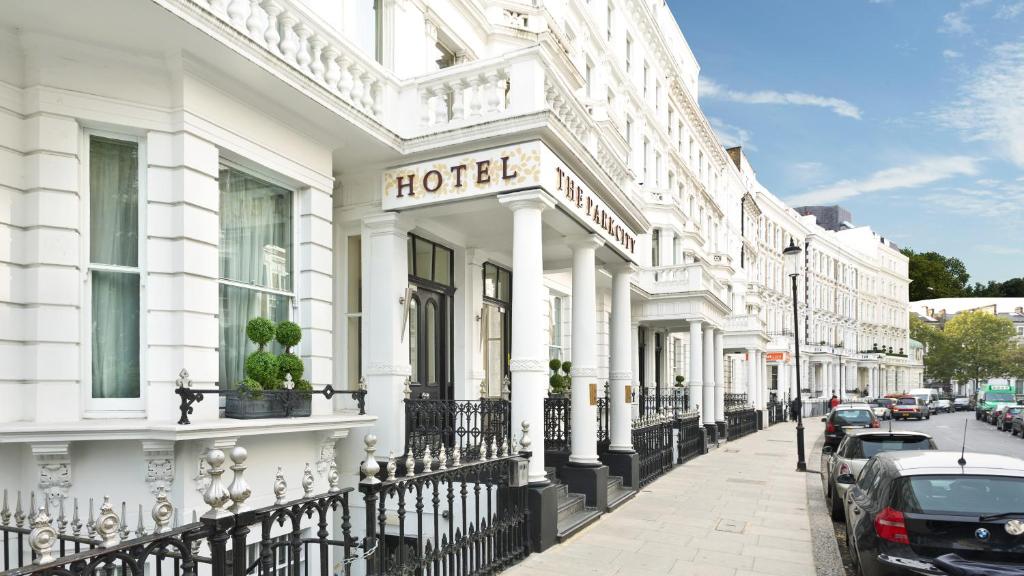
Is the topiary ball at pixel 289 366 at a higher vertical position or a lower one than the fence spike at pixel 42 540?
higher

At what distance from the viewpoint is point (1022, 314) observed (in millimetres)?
115062

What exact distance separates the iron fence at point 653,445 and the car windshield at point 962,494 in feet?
24.6

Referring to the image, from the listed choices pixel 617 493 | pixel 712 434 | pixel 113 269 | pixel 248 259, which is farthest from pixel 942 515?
pixel 712 434

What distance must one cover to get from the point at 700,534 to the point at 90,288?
27.4 feet

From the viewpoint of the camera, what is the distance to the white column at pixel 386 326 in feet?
30.7

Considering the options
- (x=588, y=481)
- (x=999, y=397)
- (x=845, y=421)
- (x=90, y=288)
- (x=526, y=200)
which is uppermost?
(x=526, y=200)

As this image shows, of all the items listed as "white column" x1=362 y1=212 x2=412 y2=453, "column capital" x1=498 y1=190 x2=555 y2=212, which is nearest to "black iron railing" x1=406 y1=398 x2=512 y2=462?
"white column" x1=362 y1=212 x2=412 y2=453

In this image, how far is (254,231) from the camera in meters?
7.82

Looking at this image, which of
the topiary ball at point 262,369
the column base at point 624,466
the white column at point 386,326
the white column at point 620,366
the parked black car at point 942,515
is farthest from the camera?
the column base at point 624,466

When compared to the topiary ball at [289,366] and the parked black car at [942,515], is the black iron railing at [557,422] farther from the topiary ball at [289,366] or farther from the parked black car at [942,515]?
the topiary ball at [289,366]

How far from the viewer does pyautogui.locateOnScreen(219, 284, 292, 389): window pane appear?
23.9 feet

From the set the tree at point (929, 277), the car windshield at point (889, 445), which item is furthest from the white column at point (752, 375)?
the tree at point (929, 277)

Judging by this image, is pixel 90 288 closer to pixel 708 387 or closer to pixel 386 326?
pixel 386 326

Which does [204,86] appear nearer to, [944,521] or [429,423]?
[429,423]
